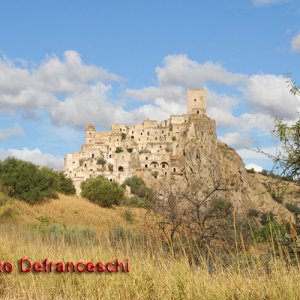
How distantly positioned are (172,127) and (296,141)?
84683mm

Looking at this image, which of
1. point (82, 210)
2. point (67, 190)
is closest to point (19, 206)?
point (82, 210)

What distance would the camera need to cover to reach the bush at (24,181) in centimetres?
2872

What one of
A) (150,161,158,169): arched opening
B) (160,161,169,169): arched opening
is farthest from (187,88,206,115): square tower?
(160,161,169,169): arched opening

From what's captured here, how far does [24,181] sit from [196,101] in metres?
70.8

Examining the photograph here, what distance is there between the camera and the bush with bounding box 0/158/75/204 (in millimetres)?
28719

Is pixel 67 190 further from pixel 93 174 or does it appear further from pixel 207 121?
pixel 207 121

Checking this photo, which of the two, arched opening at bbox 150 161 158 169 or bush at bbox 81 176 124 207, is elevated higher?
arched opening at bbox 150 161 158 169

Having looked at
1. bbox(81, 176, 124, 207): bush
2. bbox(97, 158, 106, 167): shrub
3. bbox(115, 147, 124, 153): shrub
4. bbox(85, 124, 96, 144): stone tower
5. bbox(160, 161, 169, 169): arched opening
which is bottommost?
bbox(81, 176, 124, 207): bush

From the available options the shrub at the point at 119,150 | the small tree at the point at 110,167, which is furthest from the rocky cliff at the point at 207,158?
the shrub at the point at 119,150

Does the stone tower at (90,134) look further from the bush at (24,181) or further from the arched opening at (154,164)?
the bush at (24,181)

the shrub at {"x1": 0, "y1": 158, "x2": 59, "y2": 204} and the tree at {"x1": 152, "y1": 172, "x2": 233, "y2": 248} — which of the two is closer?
the tree at {"x1": 152, "y1": 172, "x2": 233, "y2": 248}

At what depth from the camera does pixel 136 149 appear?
87125 millimetres

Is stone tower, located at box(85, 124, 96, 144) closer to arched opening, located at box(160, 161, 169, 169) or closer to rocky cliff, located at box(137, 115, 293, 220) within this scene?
rocky cliff, located at box(137, 115, 293, 220)

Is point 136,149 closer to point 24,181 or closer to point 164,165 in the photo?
point 164,165
